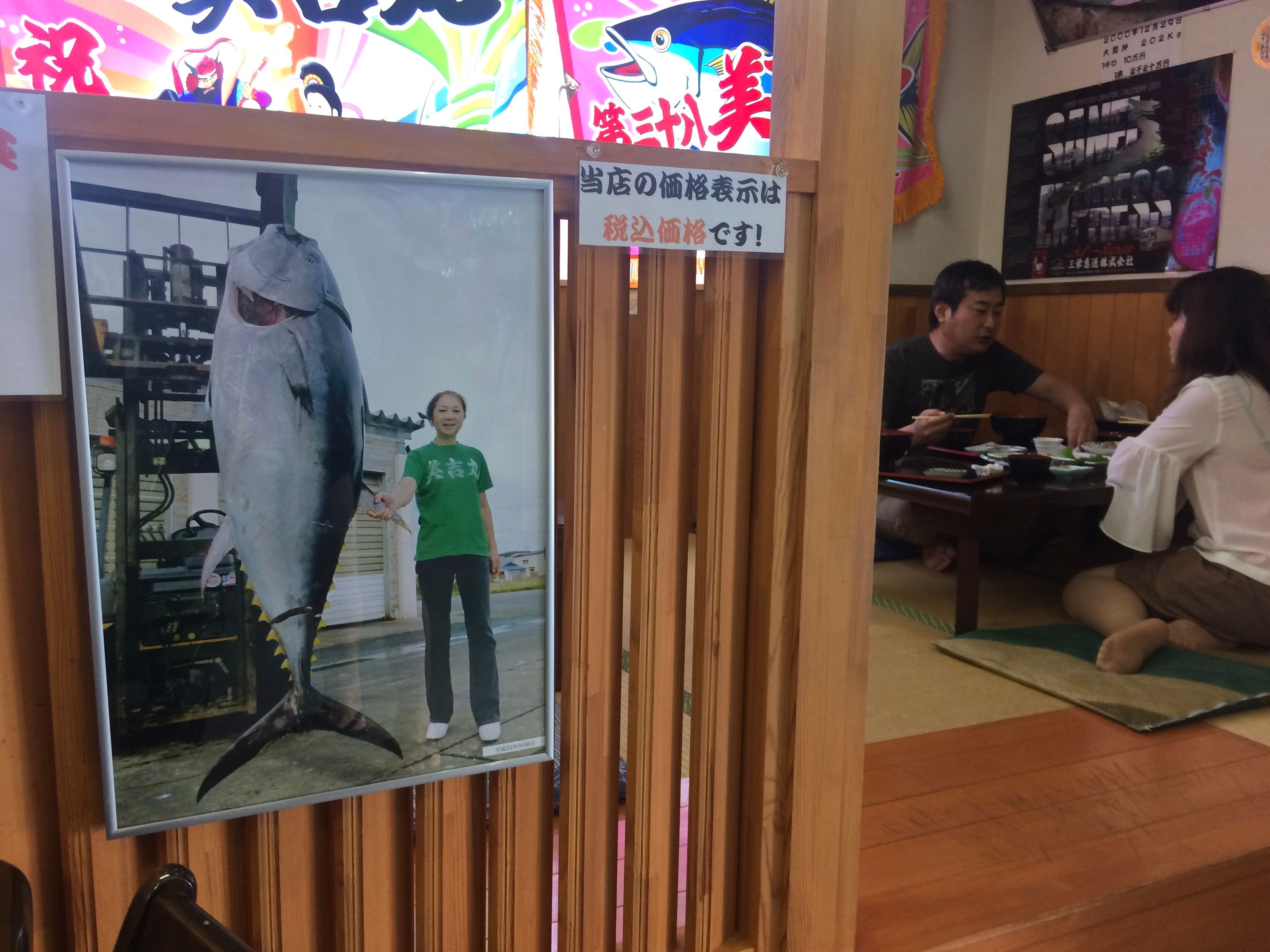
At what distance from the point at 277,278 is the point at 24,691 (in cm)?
40

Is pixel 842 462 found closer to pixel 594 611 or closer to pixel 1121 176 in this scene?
pixel 594 611

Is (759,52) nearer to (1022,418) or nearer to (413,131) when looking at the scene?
(1022,418)

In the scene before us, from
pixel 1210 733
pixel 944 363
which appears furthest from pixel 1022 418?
pixel 1210 733

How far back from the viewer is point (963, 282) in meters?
3.29

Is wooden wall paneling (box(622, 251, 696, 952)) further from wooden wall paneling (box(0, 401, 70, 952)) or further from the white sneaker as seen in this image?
wooden wall paneling (box(0, 401, 70, 952))

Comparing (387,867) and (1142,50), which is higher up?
(1142,50)

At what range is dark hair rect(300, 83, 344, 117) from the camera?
279cm

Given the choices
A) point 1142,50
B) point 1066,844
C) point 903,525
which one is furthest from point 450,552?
point 1142,50

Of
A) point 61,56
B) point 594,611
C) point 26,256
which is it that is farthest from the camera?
point 61,56

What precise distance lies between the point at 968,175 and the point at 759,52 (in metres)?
1.29

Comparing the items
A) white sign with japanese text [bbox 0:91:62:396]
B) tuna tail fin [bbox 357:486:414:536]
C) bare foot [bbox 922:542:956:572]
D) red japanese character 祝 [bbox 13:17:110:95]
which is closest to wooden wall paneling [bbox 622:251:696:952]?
tuna tail fin [bbox 357:486:414:536]

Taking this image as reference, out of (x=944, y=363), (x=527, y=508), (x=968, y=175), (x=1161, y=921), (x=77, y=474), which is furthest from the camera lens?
(x=968, y=175)

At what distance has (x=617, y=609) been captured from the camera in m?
0.97

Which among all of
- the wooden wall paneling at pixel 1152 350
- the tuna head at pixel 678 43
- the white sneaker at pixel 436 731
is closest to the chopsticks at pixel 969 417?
the wooden wall paneling at pixel 1152 350
